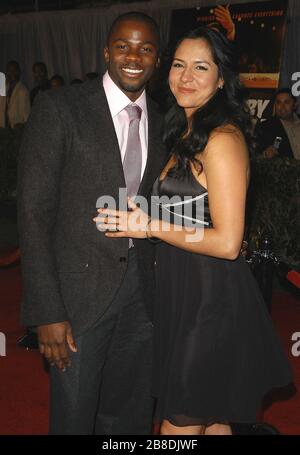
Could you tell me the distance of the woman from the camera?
92.3 inches

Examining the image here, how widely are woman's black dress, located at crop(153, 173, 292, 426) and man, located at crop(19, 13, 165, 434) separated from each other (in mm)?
179

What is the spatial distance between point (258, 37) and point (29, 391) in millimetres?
6696

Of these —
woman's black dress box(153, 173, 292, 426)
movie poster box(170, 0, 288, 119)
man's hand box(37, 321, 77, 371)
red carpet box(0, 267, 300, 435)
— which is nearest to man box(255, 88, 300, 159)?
movie poster box(170, 0, 288, 119)

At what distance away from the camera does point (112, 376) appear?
8.91ft

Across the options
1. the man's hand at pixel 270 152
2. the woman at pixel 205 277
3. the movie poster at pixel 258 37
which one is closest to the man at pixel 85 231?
the woman at pixel 205 277

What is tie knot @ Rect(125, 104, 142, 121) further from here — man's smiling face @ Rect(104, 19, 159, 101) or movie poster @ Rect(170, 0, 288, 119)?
movie poster @ Rect(170, 0, 288, 119)

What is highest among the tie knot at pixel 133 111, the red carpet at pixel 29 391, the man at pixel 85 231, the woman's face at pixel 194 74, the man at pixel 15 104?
the man at pixel 15 104

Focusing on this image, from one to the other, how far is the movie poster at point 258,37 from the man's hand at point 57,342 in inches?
280

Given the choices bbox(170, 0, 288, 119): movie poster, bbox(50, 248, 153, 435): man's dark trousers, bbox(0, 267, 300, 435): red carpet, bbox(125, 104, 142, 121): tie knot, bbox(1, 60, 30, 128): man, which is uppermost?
bbox(170, 0, 288, 119): movie poster

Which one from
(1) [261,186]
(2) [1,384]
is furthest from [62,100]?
(1) [261,186]

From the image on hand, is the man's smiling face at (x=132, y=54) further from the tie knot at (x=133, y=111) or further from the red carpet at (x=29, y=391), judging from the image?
the red carpet at (x=29, y=391)

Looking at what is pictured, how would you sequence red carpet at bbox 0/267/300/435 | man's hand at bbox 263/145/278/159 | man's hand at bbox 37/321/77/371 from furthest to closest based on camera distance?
man's hand at bbox 263/145/278/159 < red carpet at bbox 0/267/300/435 < man's hand at bbox 37/321/77/371

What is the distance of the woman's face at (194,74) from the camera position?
96.3 inches
